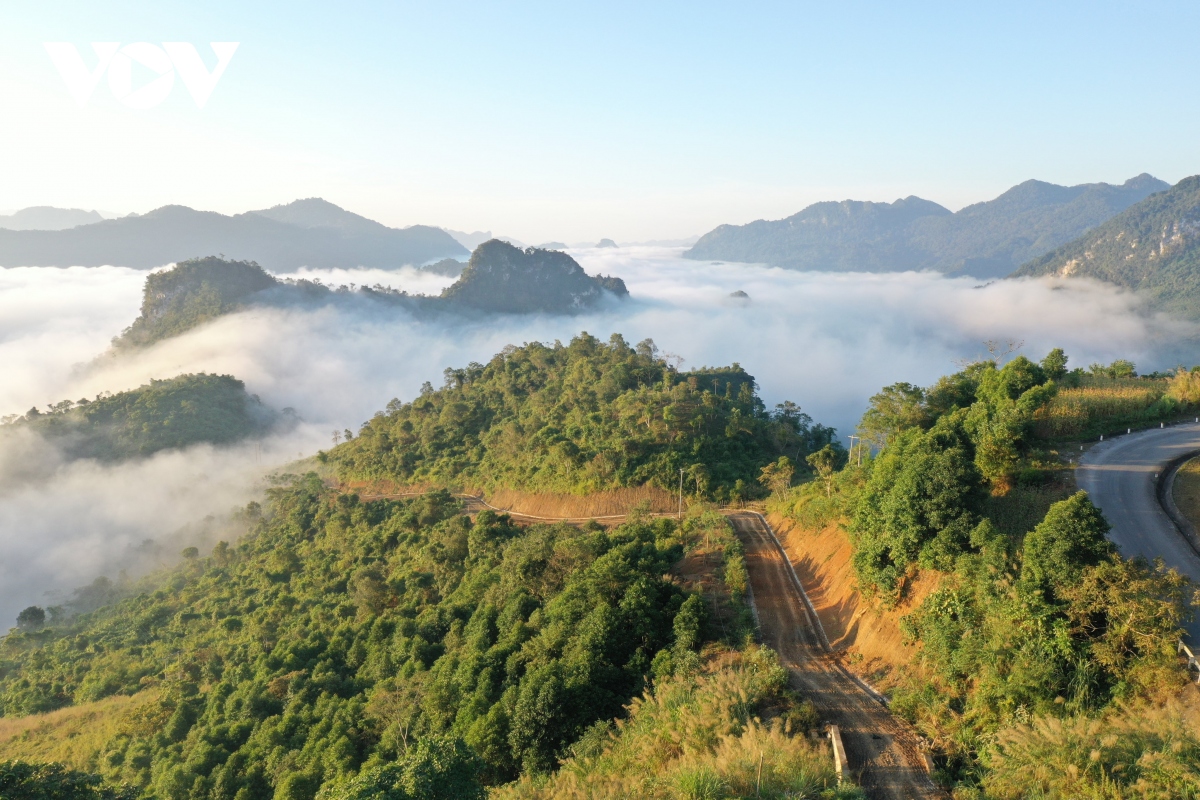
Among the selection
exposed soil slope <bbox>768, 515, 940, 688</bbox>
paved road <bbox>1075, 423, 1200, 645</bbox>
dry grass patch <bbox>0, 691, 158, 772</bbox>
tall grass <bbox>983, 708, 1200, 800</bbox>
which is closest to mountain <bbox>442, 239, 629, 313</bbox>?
dry grass patch <bbox>0, 691, 158, 772</bbox>

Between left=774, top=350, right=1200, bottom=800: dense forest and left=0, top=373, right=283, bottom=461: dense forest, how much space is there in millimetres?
79638

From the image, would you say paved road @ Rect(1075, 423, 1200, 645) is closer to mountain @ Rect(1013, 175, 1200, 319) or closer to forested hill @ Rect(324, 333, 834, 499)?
forested hill @ Rect(324, 333, 834, 499)

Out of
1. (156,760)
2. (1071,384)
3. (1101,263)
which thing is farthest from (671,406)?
(1101,263)

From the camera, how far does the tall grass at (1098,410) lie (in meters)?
19.7

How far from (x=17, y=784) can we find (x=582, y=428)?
35370 millimetres

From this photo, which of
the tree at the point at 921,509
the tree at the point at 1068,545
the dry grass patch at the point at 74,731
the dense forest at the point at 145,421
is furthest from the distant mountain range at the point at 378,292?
the tree at the point at 1068,545

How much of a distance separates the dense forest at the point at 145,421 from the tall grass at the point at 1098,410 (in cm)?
8229

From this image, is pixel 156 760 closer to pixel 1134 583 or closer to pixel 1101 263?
pixel 1134 583

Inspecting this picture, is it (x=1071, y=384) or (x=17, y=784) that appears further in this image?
(x=1071, y=384)

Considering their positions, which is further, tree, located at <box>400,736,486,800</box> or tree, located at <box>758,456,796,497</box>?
tree, located at <box>758,456,796,497</box>

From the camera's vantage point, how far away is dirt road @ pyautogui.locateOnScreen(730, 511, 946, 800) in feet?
36.0

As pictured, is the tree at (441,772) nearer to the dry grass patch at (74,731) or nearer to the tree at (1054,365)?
the tree at (1054,365)

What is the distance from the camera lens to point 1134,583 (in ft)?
34.0

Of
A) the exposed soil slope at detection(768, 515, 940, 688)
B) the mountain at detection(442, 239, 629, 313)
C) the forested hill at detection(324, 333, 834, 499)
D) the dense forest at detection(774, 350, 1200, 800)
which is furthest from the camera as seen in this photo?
the mountain at detection(442, 239, 629, 313)
